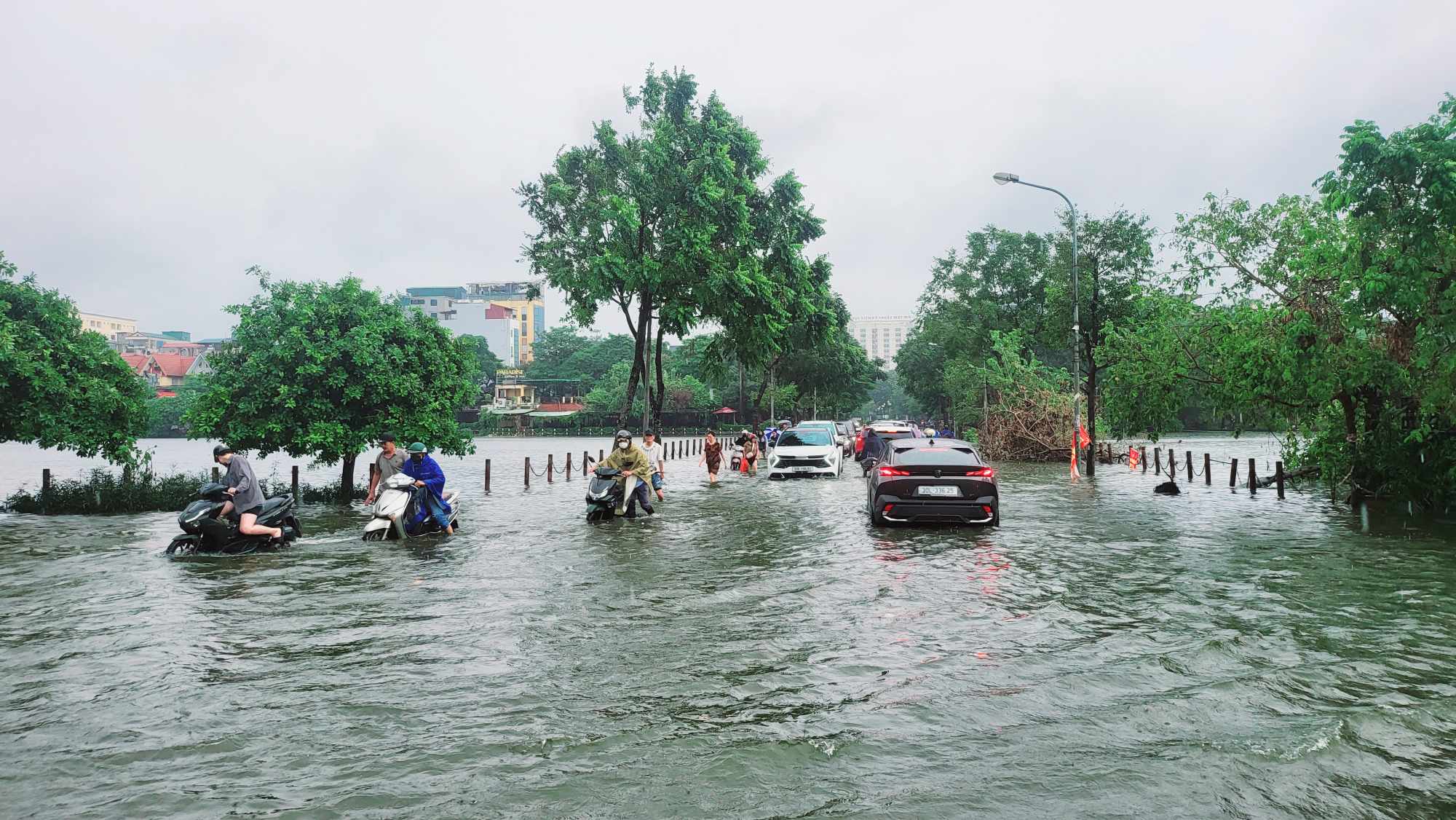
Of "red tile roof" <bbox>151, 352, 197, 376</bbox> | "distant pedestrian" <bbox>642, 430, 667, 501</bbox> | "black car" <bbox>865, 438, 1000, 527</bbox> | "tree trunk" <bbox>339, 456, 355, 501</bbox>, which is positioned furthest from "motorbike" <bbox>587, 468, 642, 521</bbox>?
"red tile roof" <bbox>151, 352, 197, 376</bbox>

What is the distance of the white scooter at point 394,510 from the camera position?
1448cm

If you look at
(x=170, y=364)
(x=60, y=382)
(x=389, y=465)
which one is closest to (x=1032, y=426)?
(x=389, y=465)

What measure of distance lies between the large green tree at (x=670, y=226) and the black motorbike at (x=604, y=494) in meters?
16.5

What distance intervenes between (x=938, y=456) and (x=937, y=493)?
76cm

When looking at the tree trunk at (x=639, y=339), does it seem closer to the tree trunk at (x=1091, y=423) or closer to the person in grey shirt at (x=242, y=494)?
the tree trunk at (x=1091, y=423)

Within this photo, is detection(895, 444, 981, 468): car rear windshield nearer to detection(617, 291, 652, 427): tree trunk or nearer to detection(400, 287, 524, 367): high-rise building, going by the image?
detection(617, 291, 652, 427): tree trunk

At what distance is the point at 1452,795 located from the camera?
4395mm

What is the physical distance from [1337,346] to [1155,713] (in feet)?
47.1

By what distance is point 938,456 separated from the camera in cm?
1573

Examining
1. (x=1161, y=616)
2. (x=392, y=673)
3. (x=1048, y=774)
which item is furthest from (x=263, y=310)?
(x=1048, y=774)

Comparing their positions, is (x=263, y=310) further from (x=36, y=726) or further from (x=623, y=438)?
(x=36, y=726)

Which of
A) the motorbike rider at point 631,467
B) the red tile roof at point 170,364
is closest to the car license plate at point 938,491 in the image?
the motorbike rider at point 631,467

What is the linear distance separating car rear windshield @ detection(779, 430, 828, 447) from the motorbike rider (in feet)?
40.1

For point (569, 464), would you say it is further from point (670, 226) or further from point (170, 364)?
point (170, 364)
